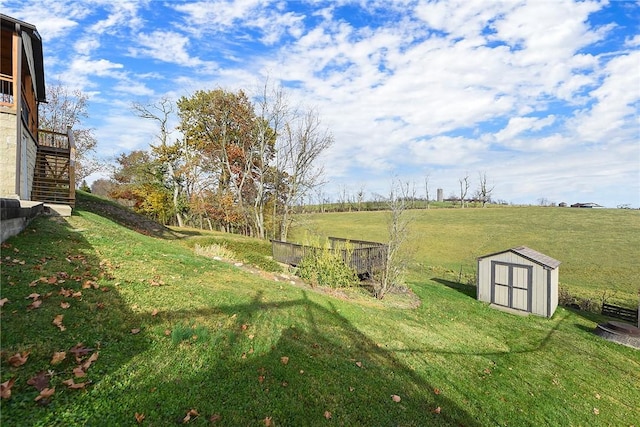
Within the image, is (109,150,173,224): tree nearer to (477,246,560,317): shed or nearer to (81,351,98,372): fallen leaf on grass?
(477,246,560,317): shed

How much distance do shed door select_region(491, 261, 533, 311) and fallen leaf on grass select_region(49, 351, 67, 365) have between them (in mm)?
14724

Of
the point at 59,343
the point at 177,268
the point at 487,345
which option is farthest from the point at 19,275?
the point at 487,345

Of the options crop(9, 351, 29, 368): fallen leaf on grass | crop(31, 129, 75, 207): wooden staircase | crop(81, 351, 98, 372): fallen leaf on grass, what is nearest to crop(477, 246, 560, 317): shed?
crop(81, 351, 98, 372): fallen leaf on grass

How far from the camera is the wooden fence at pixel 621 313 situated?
1320cm

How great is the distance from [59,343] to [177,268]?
3.72 metres

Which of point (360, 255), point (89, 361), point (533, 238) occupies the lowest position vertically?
point (533, 238)

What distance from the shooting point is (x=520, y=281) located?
42.5 ft

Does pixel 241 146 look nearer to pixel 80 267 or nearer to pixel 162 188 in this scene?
pixel 162 188

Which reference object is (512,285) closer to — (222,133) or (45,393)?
(45,393)

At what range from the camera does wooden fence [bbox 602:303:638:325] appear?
1320 cm

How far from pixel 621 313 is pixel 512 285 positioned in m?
5.15

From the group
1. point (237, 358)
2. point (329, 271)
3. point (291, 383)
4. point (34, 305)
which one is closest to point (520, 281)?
point (329, 271)

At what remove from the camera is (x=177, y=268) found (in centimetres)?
702

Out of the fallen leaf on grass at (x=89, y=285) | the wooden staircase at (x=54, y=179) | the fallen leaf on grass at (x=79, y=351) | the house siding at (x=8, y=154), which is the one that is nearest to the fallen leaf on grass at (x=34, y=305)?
the fallen leaf on grass at (x=89, y=285)
